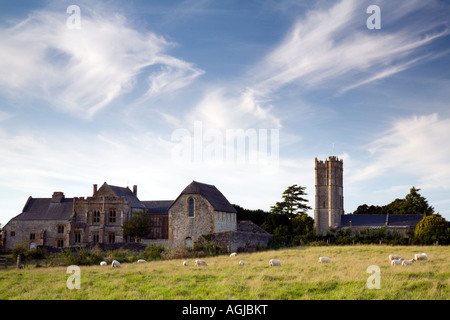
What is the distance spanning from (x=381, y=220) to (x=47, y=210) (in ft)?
169

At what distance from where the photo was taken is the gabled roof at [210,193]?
1807 inches

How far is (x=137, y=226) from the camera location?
2144 inches

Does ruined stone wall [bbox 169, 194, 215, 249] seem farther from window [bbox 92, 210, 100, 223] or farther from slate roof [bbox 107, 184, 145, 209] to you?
window [bbox 92, 210, 100, 223]

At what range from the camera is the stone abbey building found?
A: 4572 cm

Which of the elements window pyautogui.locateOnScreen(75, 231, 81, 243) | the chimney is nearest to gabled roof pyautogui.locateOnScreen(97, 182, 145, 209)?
window pyautogui.locateOnScreen(75, 231, 81, 243)

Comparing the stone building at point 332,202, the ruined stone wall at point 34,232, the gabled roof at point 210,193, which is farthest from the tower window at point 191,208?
the stone building at point 332,202

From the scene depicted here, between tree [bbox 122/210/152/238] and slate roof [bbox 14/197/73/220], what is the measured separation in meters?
9.48

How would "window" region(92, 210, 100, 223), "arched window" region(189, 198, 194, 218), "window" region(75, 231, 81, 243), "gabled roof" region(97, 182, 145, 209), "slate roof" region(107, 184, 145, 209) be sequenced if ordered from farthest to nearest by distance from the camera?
"slate roof" region(107, 184, 145, 209) < "gabled roof" region(97, 182, 145, 209) < "window" region(75, 231, 81, 243) < "window" region(92, 210, 100, 223) < "arched window" region(189, 198, 194, 218)

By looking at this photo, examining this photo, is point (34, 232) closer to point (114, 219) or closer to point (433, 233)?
point (114, 219)

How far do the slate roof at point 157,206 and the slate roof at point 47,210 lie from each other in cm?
1060

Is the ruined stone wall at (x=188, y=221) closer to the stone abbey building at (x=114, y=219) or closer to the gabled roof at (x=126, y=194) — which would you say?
the stone abbey building at (x=114, y=219)

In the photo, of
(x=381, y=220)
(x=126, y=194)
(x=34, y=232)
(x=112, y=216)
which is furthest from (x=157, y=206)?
(x=381, y=220)
